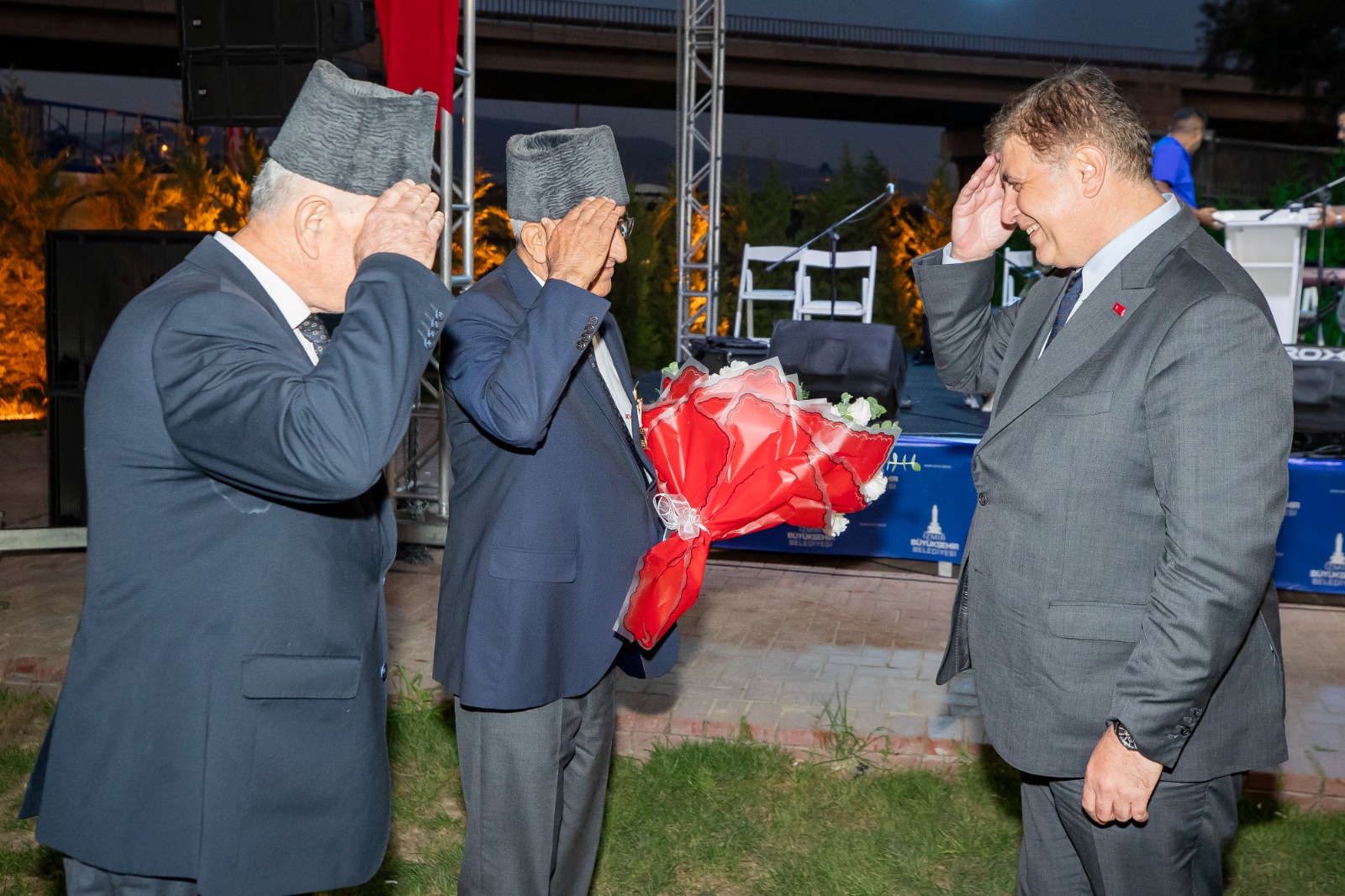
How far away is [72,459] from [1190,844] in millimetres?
6064

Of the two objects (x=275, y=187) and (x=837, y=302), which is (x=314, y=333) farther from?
(x=837, y=302)

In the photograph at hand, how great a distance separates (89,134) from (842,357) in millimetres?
22557

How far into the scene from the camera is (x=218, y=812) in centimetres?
157

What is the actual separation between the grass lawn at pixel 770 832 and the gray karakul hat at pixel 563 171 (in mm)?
2061

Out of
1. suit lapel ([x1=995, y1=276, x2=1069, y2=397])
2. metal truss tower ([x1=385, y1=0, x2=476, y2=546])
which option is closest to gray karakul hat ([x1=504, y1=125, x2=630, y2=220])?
suit lapel ([x1=995, y1=276, x2=1069, y2=397])

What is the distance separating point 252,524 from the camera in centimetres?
159

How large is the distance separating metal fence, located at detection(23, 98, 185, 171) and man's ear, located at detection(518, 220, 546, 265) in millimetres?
15112

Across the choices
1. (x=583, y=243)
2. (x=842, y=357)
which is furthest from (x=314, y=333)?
(x=842, y=357)

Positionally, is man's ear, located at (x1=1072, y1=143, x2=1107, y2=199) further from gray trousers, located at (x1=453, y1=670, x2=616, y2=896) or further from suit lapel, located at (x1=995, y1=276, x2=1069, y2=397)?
gray trousers, located at (x1=453, y1=670, x2=616, y2=896)

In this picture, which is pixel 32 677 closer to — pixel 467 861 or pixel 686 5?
pixel 467 861

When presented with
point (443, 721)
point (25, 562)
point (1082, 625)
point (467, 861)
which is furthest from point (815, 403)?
point (25, 562)

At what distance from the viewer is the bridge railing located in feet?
98.8

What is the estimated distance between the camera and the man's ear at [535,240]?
95.2 inches

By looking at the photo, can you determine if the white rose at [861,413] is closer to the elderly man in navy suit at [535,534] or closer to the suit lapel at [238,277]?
the elderly man in navy suit at [535,534]
